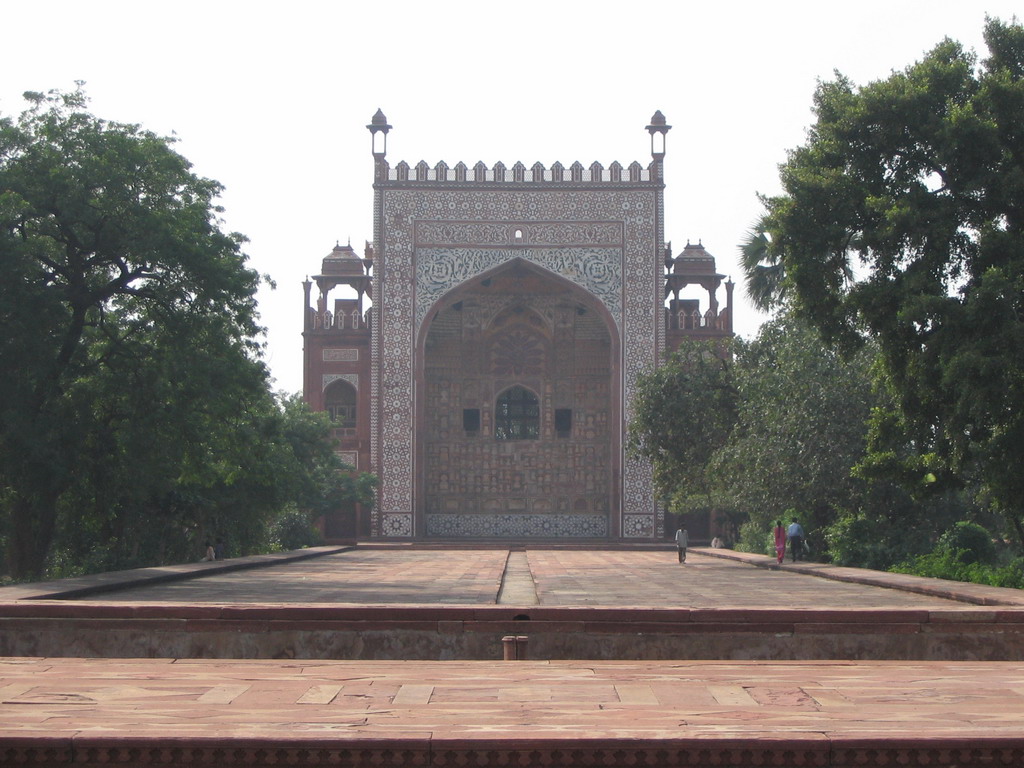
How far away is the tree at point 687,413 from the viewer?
2069cm

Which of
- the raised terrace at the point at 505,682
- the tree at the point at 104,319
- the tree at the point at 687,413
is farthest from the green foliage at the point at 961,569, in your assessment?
the tree at the point at 104,319

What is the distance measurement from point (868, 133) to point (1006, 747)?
854 centimetres

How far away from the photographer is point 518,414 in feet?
101

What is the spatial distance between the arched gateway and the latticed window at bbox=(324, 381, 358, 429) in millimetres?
67

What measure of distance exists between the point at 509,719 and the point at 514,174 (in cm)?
2603

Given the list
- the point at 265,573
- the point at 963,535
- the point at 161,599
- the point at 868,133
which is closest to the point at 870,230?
the point at 868,133

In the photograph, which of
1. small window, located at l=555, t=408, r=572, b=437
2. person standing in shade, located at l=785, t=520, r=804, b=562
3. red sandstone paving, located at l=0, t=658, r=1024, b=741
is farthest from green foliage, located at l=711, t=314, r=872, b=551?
small window, located at l=555, t=408, r=572, b=437

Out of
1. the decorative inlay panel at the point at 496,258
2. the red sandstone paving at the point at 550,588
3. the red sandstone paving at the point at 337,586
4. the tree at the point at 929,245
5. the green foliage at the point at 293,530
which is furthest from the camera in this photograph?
the decorative inlay panel at the point at 496,258

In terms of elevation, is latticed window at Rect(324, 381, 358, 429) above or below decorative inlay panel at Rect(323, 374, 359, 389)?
below

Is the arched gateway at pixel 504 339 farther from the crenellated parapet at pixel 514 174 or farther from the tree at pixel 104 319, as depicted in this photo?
the tree at pixel 104 319

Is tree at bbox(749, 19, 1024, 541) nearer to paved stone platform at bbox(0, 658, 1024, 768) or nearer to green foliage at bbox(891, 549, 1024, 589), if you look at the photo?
green foliage at bbox(891, 549, 1024, 589)

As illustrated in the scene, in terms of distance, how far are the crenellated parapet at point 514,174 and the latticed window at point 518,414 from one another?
511 cm

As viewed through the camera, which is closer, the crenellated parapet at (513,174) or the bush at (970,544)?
the bush at (970,544)

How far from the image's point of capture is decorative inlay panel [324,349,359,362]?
29.5 meters
